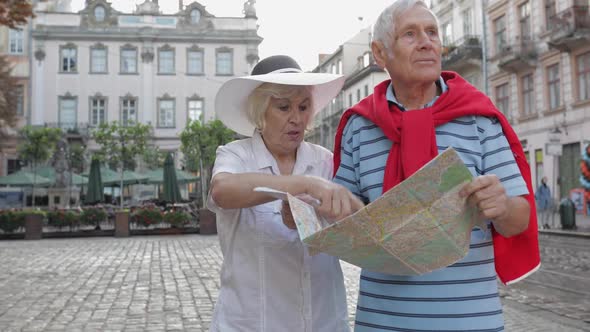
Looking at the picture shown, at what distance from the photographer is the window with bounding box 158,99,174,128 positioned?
149ft

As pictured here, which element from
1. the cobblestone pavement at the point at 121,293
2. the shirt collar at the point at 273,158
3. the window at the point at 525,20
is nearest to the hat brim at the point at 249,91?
the shirt collar at the point at 273,158

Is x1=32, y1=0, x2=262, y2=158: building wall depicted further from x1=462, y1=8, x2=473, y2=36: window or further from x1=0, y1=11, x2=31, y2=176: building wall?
x1=462, y1=8, x2=473, y2=36: window

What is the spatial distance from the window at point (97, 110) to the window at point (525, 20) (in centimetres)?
2961

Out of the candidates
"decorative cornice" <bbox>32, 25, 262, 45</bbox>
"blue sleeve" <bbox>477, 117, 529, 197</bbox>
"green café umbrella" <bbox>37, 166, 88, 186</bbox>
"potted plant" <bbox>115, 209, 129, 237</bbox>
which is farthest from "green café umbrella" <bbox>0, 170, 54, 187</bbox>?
"blue sleeve" <bbox>477, 117, 529, 197</bbox>

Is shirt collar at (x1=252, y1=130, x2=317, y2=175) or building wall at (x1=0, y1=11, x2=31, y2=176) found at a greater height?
building wall at (x1=0, y1=11, x2=31, y2=176)

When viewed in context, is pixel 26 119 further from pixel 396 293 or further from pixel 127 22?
pixel 396 293

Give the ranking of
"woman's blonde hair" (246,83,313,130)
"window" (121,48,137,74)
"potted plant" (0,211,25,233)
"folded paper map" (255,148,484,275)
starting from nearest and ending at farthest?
"folded paper map" (255,148,484,275)
"woman's blonde hair" (246,83,313,130)
"potted plant" (0,211,25,233)
"window" (121,48,137,74)

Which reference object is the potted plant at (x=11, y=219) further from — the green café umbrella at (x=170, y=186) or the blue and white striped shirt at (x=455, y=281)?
the blue and white striped shirt at (x=455, y=281)

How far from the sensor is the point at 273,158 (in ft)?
7.43

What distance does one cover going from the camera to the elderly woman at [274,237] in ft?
6.93

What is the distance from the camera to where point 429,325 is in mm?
1781

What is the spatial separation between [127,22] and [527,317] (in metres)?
44.4

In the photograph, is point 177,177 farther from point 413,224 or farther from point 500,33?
point 413,224

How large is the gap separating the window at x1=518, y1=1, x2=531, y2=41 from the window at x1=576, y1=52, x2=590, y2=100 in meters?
3.92
